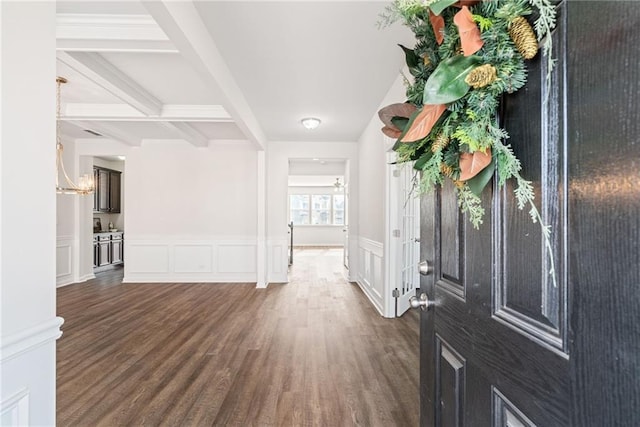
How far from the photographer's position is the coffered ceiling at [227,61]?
7.00 feet

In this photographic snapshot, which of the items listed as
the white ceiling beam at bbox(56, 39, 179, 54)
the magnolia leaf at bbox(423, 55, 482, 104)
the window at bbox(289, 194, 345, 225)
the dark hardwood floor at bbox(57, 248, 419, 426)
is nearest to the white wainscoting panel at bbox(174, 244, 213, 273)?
the dark hardwood floor at bbox(57, 248, 419, 426)

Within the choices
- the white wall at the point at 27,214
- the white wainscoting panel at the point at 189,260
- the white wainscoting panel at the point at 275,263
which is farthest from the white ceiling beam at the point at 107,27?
the white wainscoting panel at the point at 189,260

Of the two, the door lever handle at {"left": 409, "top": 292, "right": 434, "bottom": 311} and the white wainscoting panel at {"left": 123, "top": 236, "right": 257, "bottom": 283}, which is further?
the white wainscoting panel at {"left": 123, "top": 236, "right": 257, "bottom": 283}

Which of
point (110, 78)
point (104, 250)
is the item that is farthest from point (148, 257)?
point (110, 78)

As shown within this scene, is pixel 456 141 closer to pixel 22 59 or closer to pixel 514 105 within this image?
pixel 514 105

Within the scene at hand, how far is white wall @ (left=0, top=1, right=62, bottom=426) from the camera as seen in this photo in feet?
2.87

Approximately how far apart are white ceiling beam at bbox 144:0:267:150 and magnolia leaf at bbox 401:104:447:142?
1.64 metres

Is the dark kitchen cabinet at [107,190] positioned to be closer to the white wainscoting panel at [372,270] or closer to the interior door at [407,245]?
the white wainscoting panel at [372,270]

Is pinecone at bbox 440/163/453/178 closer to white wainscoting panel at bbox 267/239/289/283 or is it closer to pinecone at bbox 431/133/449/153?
pinecone at bbox 431/133/449/153

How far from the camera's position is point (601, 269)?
464 millimetres

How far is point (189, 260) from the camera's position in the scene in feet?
19.5

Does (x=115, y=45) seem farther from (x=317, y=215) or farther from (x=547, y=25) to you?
(x=317, y=215)

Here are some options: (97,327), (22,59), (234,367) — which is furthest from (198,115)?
(22,59)

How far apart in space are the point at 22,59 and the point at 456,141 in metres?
1.22
